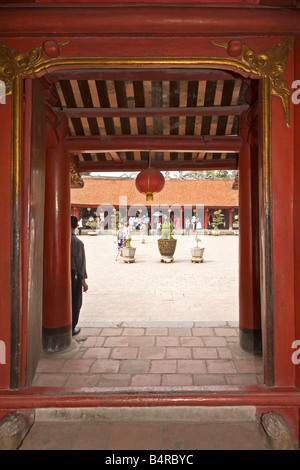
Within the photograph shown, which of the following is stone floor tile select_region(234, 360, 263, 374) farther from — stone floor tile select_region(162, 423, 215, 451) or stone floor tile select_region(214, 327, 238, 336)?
stone floor tile select_region(162, 423, 215, 451)

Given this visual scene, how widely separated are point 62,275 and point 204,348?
1.99m

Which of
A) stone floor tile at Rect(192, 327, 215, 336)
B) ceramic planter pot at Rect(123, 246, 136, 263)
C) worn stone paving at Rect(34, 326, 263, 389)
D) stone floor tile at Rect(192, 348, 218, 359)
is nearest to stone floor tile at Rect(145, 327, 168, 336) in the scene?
worn stone paving at Rect(34, 326, 263, 389)

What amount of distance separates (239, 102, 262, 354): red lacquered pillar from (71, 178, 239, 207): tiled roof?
25.9m

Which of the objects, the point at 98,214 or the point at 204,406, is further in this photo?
the point at 98,214

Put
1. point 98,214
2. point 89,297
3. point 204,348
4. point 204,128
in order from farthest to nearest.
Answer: point 98,214, point 89,297, point 204,128, point 204,348

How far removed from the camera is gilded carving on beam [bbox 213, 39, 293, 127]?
2.25 meters

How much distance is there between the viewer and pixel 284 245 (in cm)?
226

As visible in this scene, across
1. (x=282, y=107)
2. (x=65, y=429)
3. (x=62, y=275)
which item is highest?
(x=282, y=107)

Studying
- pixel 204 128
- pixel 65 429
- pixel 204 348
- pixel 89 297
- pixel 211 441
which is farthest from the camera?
pixel 89 297

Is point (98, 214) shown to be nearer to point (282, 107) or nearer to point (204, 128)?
point (204, 128)

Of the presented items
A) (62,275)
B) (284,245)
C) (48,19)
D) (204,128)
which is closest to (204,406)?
(284,245)

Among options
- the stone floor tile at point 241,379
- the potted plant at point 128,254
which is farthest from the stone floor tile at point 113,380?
the potted plant at point 128,254

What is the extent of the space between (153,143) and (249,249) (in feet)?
6.12

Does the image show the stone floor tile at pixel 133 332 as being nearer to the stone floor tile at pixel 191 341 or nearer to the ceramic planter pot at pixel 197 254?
the stone floor tile at pixel 191 341
